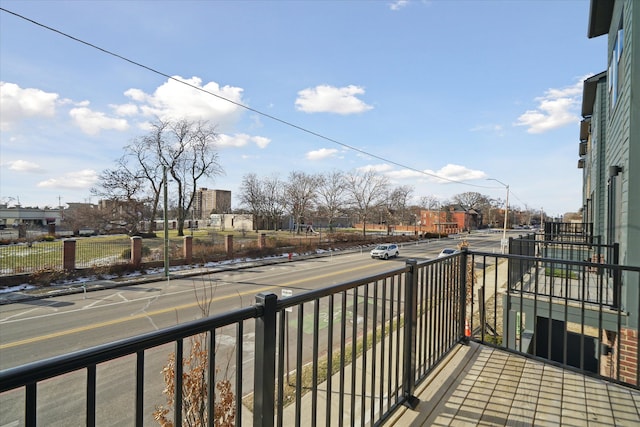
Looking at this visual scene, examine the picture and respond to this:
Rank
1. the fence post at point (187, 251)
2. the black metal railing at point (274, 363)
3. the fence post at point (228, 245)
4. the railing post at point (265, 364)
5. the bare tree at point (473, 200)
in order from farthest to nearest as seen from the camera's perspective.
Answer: the bare tree at point (473, 200) → the fence post at point (228, 245) → the fence post at point (187, 251) → the railing post at point (265, 364) → the black metal railing at point (274, 363)

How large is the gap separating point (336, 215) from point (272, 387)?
44.9m

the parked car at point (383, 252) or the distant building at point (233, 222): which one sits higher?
the distant building at point (233, 222)

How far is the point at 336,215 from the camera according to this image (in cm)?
4634

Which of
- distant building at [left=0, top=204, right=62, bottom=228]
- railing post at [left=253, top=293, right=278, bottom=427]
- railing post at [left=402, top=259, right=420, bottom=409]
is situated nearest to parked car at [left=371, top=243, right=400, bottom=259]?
railing post at [left=402, top=259, right=420, bottom=409]

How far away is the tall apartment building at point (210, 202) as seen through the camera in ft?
269

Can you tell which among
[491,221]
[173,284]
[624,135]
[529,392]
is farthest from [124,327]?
[491,221]

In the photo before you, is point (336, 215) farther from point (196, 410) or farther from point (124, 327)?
point (196, 410)

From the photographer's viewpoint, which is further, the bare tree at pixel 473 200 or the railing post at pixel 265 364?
the bare tree at pixel 473 200

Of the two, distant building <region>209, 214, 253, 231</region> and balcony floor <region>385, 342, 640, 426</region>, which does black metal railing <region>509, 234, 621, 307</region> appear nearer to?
balcony floor <region>385, 342, 640, 426</region>

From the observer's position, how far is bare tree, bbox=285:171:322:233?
45.0 meters

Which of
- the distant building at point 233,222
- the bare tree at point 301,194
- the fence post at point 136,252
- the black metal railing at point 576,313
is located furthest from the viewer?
the distant building at point 233,222

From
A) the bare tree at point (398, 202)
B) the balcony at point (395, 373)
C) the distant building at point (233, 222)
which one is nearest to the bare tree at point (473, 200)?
the bare tree at point (398, 202)

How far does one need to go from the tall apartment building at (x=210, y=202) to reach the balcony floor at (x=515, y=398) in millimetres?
79326

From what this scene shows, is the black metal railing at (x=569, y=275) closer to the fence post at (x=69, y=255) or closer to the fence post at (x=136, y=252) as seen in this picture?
the fence post at (x=136, y=252)
